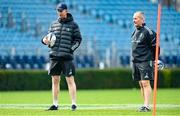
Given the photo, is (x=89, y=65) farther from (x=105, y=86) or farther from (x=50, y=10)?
(x=50, y=10)

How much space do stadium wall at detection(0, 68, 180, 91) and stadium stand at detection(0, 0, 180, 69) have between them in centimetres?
120

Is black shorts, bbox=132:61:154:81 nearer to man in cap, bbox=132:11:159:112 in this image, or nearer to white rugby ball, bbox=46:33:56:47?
man in cap, bbox=132:11:159:112

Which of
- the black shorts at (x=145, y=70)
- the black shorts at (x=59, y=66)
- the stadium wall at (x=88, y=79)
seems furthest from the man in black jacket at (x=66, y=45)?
the stadium wall at (x=88, y=79)

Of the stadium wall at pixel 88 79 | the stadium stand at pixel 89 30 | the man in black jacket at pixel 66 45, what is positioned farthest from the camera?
the stadium stand at pixel 89 30

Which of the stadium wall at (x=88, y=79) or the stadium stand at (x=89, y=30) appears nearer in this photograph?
the stadium wall at (x=88, y=79)

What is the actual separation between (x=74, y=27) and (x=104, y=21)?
22149mm

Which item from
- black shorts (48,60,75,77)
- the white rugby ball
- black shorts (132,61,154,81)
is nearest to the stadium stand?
black shorts (48,60,75,77)

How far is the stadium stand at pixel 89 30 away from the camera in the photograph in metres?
33.1

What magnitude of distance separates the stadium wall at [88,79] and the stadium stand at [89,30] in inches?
47.2

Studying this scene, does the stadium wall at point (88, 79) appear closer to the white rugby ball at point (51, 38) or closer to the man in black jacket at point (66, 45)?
the man in black jacket at point (66, 45)

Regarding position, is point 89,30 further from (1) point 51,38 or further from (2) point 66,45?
(1) point 51,38

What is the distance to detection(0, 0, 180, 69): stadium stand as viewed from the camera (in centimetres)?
3306

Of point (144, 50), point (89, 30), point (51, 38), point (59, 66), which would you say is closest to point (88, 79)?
point (89, 30)

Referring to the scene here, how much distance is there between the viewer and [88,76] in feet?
100
